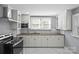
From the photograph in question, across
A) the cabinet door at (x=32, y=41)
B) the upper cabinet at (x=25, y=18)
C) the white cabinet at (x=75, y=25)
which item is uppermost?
the upper cabinet at (x=25, y=18)

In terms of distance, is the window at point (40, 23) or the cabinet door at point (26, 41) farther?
the window at point (40, 23)

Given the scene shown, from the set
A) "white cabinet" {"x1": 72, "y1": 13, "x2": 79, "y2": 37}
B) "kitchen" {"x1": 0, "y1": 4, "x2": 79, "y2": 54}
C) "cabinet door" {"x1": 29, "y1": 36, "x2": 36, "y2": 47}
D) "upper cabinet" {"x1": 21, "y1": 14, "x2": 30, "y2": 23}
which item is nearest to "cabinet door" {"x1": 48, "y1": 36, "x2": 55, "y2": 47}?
Result: "kitchen" {"x1": 0, "y1": 4, "x2": 79, "y2": 54}

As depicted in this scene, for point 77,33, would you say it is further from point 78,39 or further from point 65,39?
point 65,39

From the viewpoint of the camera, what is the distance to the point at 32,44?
495cm

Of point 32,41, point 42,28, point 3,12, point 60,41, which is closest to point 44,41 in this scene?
point 32,41

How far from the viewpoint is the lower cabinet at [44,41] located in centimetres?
494

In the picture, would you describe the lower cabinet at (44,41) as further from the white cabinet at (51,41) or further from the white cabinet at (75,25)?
the white cabinet at (75,25)

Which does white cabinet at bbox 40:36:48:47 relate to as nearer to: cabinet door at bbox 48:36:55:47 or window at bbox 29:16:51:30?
cabinet door at bbox 48:36:55:47

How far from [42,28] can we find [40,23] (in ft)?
1.05

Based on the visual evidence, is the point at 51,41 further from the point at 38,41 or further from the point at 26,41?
the point at 26,41

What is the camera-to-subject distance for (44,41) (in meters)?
4.96

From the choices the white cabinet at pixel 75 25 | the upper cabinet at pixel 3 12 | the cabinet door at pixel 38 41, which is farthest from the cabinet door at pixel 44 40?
the upper cabinet at pixel 3 12
